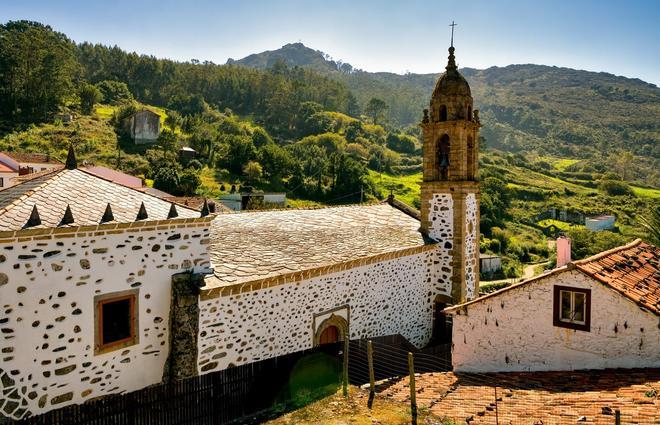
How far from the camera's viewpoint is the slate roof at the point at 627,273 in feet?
26.7

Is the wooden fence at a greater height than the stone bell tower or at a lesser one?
lesser

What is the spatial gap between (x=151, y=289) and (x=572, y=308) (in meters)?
7.55

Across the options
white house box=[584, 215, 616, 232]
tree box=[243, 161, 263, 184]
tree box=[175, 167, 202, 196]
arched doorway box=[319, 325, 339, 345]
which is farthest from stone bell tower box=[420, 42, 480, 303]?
white house box=[584, 215, 616, 232]

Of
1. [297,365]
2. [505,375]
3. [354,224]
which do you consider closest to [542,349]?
[505,375]

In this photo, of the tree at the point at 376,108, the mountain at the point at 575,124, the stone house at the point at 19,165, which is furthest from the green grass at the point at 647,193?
the stone house at the point at 19,165

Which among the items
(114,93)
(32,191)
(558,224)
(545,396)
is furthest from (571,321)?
(114,93)

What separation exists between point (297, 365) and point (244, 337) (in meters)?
1.26

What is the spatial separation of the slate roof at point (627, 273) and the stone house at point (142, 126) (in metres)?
59.1

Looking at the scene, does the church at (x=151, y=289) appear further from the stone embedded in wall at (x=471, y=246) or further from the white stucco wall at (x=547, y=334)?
the white stucco wall at (x=547, y=334)

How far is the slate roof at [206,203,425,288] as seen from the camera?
10.6 meters

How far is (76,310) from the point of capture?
7.68m

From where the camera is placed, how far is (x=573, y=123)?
543 feet

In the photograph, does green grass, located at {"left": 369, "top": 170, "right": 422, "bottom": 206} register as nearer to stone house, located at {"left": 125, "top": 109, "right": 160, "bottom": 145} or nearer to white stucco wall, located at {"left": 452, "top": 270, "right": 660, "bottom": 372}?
stone house, located at {"left": 125, "top": 109, "right": 160, "bottom": 145}

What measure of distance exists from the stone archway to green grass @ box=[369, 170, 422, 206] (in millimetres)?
42016
